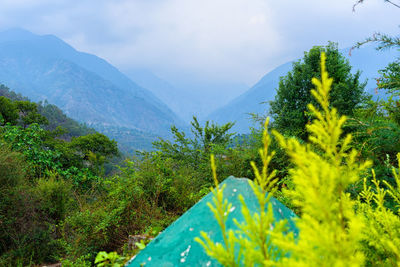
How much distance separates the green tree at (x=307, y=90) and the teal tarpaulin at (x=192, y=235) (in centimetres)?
906

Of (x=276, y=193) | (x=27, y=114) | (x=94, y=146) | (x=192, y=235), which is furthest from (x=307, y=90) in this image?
(x=27, y=114)

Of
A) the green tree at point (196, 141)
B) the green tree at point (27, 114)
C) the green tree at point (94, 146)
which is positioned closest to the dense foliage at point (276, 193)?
the green tree at point (196, 141)

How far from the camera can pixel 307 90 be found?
11516mm

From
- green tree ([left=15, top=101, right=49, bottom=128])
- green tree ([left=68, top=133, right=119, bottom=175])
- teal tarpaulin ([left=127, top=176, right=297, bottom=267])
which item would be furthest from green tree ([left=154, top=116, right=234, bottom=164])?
green tree ([left=15, top=101, right=49, bottom=128])

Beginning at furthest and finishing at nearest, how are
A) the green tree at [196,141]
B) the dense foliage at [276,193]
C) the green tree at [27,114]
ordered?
1. the green tree at [27,114]
2. the green tree at [196,141]
3. the dense foliage at [276,193]

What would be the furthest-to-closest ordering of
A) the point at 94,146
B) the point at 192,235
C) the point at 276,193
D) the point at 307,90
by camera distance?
the point at 94,146
the point at 307,90
the point at 276,193
the point at 192,235

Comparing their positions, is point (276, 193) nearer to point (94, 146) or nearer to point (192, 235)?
point (192, 235)

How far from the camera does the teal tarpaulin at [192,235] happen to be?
1.45 m

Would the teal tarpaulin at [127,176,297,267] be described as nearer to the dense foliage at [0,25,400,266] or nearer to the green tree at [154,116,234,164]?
the dense foliage at [0,25,400,266]

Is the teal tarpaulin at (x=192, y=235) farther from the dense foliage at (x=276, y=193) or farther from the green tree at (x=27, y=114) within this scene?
the green tree at (x=27, y=114)

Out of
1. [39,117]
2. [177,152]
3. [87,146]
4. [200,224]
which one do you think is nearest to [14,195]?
[200,224]

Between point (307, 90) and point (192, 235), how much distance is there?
37.4 feet

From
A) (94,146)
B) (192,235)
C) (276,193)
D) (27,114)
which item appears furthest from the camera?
(27,114)

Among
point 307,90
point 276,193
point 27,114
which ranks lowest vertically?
point 276,193
